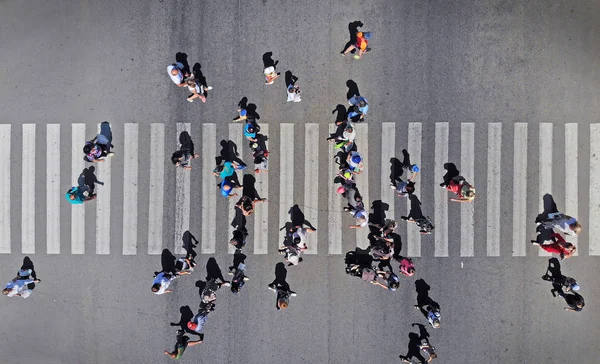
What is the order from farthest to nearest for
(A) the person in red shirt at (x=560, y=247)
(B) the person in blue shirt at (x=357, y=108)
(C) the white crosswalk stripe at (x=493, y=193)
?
(C) the white crosswalk stripe at (x=493, y=193), (B) the person in blue shirt at (x=357, y=108), (A) the person in red shirt at (x=560, y=247)

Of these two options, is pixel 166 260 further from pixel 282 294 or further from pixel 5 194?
pixel 5 194

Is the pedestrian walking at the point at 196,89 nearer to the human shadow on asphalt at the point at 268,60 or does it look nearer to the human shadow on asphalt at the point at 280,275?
the human shadow on asphalt at the point at 268,60

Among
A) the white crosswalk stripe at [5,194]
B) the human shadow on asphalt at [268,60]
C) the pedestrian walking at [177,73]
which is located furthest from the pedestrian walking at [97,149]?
the human shadow on asphalt at [268,60]

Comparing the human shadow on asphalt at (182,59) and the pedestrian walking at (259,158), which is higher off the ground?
the human shadow on asphalt at (182,59)

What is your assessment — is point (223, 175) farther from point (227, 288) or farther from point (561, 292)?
point (561, 292)

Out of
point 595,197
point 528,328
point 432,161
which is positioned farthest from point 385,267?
point 595,197

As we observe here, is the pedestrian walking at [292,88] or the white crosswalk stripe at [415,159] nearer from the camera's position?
the pedestrian walking at [292,88]

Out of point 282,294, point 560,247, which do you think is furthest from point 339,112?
point 560,247

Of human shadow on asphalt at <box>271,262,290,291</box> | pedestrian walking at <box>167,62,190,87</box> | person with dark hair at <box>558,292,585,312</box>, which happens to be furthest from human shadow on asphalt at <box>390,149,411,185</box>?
pedestrian walking at <box>167,62,190,87</box>
